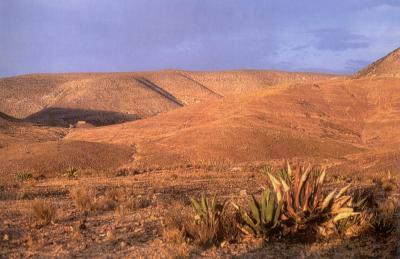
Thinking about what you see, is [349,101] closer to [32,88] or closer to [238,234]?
[238,234]

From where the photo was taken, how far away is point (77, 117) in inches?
3499

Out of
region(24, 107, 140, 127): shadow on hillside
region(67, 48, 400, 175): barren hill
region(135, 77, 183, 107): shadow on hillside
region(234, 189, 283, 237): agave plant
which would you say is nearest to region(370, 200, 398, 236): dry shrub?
region(234, 189, 283, 237): agave plant

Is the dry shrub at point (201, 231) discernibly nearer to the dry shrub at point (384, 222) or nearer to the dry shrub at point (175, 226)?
the dry shrub at point (175, 226)

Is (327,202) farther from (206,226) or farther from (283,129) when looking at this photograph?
(283,129)

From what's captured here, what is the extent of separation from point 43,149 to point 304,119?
21.4m

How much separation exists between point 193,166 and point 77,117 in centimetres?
6650

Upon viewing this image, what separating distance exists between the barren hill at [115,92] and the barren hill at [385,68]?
3831cm

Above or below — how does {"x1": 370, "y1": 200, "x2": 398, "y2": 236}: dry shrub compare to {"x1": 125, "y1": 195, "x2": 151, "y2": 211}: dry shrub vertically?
above

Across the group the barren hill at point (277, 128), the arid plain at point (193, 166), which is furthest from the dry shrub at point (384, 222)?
the barren hill at point (277, 128)

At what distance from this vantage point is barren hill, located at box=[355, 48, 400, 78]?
6066cm

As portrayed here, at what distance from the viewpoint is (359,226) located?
8.21m

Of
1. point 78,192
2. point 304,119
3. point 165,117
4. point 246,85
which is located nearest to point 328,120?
point 304,119

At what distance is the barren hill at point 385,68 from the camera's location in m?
60.7

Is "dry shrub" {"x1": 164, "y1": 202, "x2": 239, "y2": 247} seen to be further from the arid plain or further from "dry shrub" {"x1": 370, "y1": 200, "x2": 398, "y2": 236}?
"dry shrub" {"x1": 370, "y1": 200, "x2": 398, "y2": 236}
